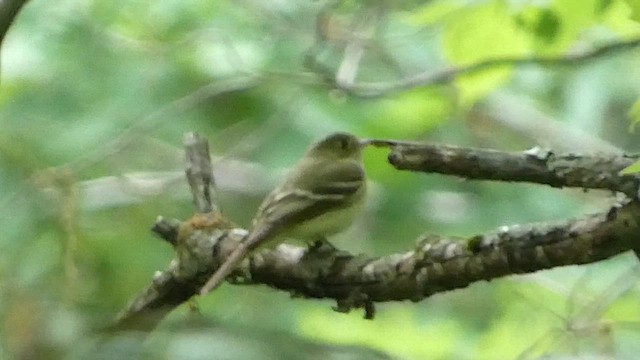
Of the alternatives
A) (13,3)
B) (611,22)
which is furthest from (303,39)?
(13,3)

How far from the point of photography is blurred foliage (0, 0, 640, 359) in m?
2.00

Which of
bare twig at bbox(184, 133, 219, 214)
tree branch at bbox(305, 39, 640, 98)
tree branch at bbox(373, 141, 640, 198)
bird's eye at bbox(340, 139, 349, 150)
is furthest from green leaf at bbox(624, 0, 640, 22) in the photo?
bird's eye at bbox(340, 139, 349, 150)

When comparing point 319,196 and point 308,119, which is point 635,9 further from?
point 308,119

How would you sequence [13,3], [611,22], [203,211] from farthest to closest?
[611,22] → [203,211] → [13,3]

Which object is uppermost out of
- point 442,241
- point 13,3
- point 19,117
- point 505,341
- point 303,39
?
point 303,39

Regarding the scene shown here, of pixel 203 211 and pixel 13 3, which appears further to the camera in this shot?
pixel 203 211

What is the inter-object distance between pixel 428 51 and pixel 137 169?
35.4 inches

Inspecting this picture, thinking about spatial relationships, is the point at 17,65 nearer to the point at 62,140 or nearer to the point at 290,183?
the point at 62,140

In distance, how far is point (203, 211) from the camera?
1.76m

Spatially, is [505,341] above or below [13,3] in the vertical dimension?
below

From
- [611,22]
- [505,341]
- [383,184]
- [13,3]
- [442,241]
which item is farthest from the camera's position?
[383,184]

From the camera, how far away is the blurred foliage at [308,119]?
200 cm

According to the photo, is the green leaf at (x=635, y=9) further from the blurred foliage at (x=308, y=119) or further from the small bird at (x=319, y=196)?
the small bird at (x=319, y=196)

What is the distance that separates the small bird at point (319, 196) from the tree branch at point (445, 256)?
3.9 inches
